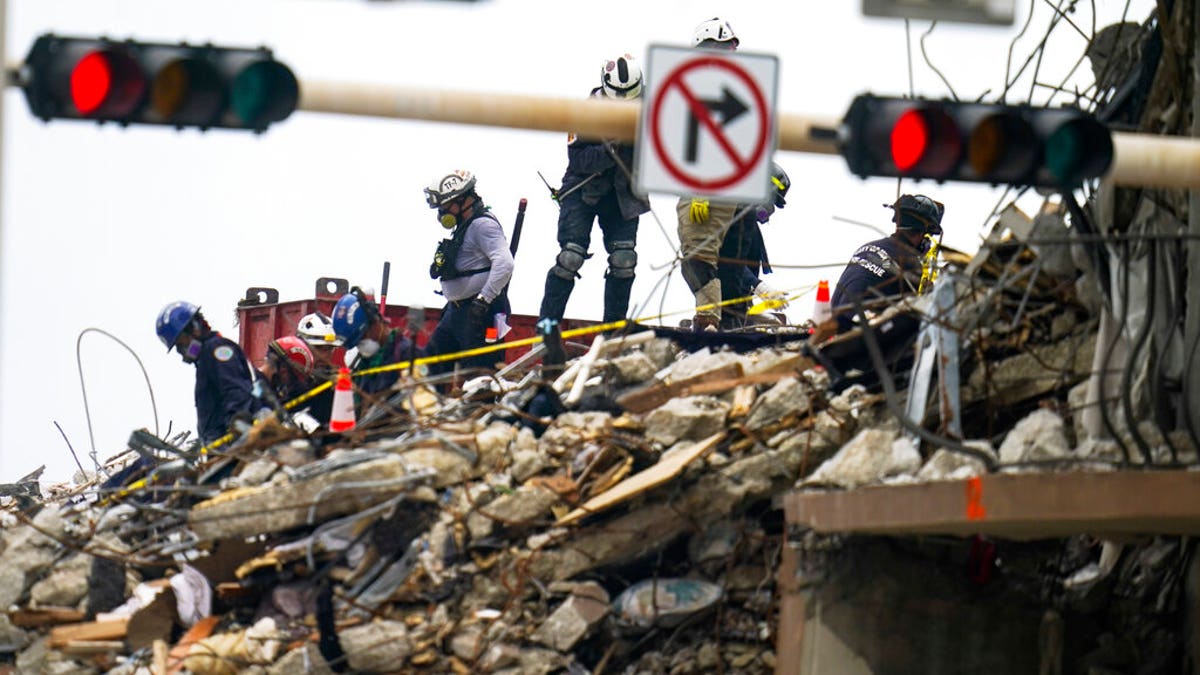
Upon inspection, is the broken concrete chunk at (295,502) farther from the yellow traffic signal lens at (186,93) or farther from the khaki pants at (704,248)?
the yellow traffic signal lens at (186,93)

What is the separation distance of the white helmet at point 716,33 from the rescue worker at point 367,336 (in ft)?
10.8

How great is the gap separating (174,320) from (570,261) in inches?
121

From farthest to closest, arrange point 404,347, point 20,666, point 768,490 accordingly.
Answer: point 404,347 → point 20,666 → point 768,490

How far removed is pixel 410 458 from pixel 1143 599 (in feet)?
14.6

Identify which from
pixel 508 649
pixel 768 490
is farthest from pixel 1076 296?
pixel 508 649

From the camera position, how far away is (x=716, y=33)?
17.6 metres

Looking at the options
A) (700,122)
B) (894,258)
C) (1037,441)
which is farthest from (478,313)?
(700,122)

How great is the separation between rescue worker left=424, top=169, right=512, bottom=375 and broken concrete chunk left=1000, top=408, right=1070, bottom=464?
7376 mm

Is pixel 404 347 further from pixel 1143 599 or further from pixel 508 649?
pixel 1143 599

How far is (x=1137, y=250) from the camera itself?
11445mm

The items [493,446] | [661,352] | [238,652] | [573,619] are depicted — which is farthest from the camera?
[661,352]

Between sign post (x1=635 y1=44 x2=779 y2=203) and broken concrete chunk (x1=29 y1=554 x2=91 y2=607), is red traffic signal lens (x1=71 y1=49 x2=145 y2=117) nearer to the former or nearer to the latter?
sign post (x1=635 y1=44 x2=779 y2=203)

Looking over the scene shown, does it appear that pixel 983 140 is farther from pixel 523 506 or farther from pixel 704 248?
pixel 704 248

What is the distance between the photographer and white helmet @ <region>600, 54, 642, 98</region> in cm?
1767
